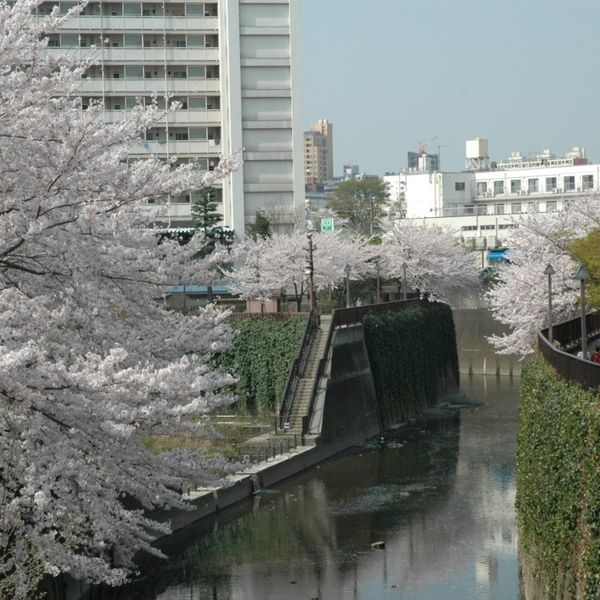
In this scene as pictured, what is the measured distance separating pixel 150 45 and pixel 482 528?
186 feet

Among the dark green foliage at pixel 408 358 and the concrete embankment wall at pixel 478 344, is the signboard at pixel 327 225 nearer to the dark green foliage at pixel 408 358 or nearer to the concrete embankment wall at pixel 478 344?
the concrete embankment wall at pixel 478 344

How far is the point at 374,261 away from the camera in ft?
274

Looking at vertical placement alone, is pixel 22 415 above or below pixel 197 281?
below

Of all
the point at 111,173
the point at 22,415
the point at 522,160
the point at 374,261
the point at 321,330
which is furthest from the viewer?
the point at 522,160

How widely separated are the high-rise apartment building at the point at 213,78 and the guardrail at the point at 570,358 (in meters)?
46.3

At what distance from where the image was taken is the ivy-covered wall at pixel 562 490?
18406 mm

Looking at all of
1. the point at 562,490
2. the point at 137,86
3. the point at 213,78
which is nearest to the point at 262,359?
the point at 562,490

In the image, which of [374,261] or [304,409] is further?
[374,261]

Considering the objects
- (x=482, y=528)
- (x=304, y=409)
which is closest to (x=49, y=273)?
(x=482, y=528)

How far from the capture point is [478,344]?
81.1 metres

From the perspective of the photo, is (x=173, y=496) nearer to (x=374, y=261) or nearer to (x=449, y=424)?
(x=449, y=424)

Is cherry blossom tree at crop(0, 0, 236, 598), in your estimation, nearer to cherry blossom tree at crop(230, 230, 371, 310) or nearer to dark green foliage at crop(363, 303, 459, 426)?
dark green foliage at crop(363, 303, 459, 426)

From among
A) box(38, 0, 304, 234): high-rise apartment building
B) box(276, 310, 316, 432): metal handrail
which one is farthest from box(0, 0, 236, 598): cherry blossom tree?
box(38, 0, 304, 234): high-rise apartment building

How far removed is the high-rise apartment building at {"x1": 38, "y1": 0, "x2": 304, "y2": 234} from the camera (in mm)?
83125
